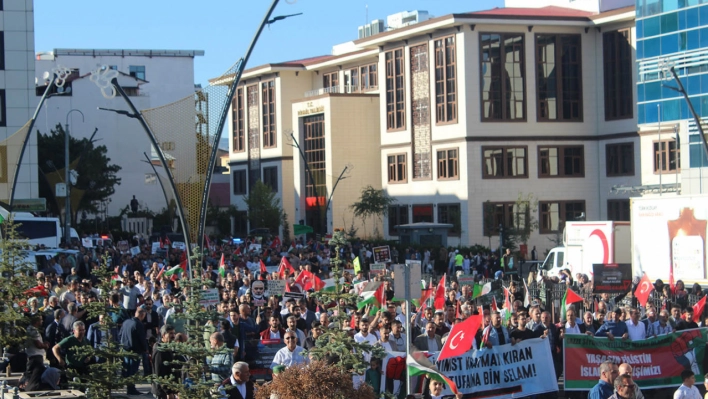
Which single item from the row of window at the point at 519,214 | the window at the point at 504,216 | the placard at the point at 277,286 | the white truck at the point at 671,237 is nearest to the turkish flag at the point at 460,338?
the placard at the point at 277,286

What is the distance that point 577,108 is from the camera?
218 ft

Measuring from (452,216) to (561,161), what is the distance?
7624mm

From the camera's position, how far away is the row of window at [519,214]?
208 ft

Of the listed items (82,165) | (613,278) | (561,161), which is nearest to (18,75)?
(82,165)

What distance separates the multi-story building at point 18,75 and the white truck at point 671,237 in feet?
109

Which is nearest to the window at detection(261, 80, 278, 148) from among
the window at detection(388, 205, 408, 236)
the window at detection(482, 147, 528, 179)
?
the window at detection(388, 205, 408, 236)

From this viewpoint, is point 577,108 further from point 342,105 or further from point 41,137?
point 41,137

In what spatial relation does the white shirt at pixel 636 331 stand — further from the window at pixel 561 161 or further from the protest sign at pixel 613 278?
the window at pixel 561 161

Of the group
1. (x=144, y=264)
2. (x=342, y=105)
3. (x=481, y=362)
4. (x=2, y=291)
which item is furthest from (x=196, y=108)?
(x=342, y=105)

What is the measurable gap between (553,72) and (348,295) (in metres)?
57.0

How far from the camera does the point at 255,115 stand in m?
87.6

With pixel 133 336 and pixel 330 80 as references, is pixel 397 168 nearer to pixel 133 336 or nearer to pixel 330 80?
pixel 330 80

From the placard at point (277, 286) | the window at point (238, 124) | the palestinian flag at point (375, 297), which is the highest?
the window at point (238, 124)

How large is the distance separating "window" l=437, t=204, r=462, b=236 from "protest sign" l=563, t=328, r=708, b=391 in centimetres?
4611
